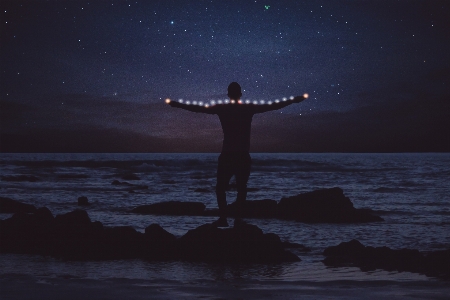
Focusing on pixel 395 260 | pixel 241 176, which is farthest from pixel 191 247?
pixel 395 260

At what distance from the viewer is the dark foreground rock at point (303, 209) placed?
17562 millimetres

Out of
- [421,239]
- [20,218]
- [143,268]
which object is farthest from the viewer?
[421,239]

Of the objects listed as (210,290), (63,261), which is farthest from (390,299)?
(63,261)

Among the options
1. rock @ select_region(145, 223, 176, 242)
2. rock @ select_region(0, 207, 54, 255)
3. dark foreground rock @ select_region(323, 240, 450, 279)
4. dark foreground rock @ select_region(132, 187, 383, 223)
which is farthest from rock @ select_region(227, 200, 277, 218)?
dark foreground rock @ select_region(323, 240, 450, 279)

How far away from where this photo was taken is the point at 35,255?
863 cm

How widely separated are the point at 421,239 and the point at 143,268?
7978 millimetres

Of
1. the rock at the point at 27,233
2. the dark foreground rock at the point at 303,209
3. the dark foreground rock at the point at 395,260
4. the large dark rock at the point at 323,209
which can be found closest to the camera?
the dark foreground rock at the point at 395,260

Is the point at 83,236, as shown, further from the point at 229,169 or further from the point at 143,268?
the point at 229,169

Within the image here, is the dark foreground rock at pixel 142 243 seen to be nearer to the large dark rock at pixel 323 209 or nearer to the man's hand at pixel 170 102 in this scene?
the man's hand at pixel 170 102

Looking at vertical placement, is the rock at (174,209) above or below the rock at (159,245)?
below

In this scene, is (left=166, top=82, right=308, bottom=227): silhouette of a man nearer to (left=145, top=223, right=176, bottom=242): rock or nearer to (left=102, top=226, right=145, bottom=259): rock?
(left=145, top=223, right=176, bottom=242): rock

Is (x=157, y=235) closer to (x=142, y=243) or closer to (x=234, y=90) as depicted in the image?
(x=142, y=243)

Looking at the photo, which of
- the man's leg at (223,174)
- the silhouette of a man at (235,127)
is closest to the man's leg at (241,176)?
the silhouette of a man at (235,127)

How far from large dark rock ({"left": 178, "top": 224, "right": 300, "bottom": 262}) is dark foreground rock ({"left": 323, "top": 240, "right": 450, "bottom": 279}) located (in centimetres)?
89
